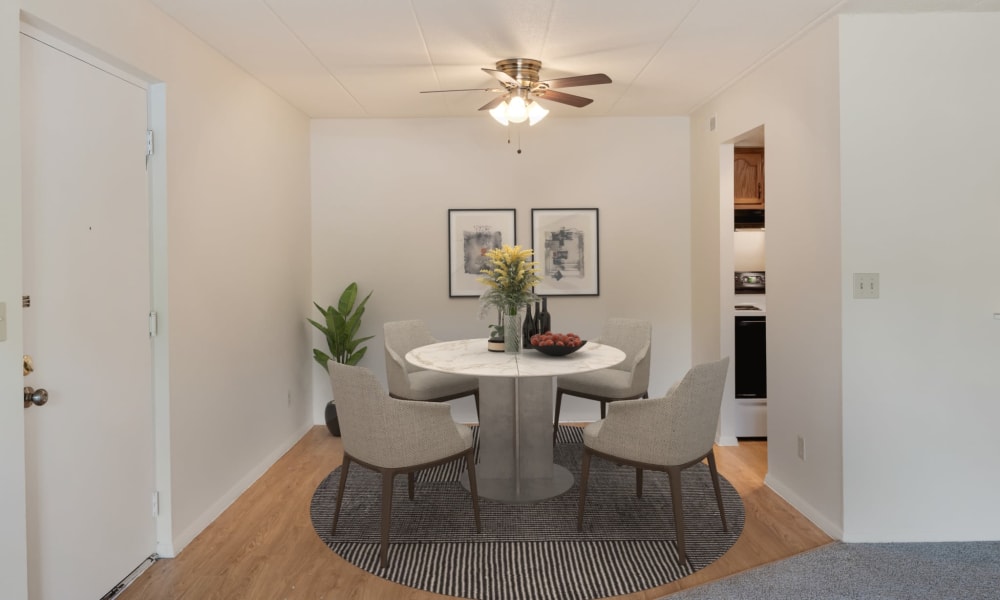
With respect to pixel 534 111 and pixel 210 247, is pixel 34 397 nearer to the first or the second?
pixel 210 247

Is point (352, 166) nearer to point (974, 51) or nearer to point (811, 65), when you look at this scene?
point (811, 65)

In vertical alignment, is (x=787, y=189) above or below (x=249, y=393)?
above

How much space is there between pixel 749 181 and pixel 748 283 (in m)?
0.80

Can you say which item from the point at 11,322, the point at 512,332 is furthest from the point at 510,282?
the point at 11,322

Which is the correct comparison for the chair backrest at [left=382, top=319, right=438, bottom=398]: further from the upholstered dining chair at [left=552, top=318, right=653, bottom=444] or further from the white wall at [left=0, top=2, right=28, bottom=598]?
the white wall at [left=0, top=2, right=28, bottom=598]

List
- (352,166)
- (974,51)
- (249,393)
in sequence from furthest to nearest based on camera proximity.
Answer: (352,166) → (249,393) → (974,51)

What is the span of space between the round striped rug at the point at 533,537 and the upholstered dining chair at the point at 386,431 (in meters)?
0.27

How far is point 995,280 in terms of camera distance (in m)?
2.79

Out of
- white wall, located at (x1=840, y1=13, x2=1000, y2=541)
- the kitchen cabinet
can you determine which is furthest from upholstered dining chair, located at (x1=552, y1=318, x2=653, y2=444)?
the kitchen cabinet

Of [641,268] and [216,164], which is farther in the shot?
[641,268]

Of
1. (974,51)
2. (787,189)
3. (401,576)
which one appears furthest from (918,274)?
(401,576)

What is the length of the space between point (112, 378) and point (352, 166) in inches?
111

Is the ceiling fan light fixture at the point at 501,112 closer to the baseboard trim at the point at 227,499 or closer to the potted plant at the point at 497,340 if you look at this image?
the potted plant at the point at 497,340

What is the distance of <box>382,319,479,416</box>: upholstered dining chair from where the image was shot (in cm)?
371
